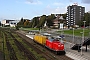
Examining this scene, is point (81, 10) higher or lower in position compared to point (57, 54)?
higher

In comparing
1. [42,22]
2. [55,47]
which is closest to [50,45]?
[55,47]

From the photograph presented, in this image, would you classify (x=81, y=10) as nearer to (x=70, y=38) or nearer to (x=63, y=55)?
(x=70, y=38)

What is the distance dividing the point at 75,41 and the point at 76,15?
135 meters

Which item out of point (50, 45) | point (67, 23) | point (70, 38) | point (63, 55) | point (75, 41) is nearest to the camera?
point (63, 55)

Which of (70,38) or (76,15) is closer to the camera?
(70,38)

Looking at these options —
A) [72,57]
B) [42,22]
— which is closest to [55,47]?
[72,57]

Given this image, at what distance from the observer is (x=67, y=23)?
18462cm

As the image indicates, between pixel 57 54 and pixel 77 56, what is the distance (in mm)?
4650

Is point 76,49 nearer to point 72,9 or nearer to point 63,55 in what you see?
point 63,55

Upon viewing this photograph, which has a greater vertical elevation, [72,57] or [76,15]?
[76,15]

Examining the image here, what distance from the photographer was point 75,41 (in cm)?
5250

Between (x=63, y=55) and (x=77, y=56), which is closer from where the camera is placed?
(x=77, y=56)

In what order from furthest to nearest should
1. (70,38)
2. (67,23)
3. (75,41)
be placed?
(67,23)
(70,38)
(75,41)

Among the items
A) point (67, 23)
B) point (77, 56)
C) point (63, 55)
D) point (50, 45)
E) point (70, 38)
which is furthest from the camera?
point (67, 23)
